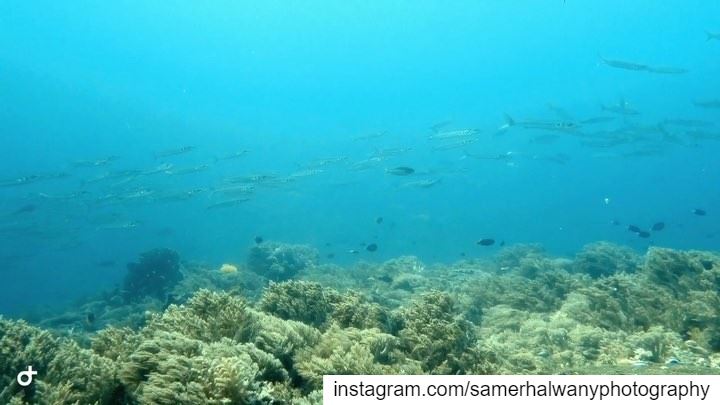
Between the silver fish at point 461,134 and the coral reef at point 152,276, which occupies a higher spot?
the silver fish at point 461,134

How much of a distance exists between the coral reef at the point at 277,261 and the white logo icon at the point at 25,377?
15998 mm

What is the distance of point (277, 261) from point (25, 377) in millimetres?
17713

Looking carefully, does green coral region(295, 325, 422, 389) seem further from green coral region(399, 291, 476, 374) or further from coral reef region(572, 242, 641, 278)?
coral reef region(572, 242, 641, 278)

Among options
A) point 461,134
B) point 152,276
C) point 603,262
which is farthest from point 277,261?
point 603,262

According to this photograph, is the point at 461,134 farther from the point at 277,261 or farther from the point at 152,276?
the point at 152,276

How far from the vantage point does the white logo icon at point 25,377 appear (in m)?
3.84

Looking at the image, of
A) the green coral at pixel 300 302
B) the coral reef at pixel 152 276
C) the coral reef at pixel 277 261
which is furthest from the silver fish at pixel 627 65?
the green coral at pixel 300 302

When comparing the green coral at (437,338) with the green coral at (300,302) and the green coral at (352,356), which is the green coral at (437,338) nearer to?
the green coral at (352,356)

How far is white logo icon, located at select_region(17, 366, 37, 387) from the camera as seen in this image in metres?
3.84

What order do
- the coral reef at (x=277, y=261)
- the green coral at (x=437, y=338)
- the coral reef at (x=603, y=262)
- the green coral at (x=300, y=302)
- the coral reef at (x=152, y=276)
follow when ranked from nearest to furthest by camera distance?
the green coral at (x=437, y=338)
the green coral at (x=300, y=302)
the coral reef at (x=603, y=262)
the coral reef at (x=152, y=276)
the coral reef at (x=277, y=261)

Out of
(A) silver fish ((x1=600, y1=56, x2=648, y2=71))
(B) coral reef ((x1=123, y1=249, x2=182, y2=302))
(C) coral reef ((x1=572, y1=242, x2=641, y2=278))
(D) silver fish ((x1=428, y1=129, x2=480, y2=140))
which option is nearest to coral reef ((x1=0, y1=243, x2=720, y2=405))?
(C) coral reef ((x1=572, y1=242, x2=641, y2=278))

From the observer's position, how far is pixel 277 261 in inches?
850

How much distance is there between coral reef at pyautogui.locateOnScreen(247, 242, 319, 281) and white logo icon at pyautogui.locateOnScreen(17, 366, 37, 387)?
16.0 metres

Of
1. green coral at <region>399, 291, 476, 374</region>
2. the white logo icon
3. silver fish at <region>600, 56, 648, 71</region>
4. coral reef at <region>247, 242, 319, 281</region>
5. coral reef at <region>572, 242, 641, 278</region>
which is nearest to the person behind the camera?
the white logo icon
